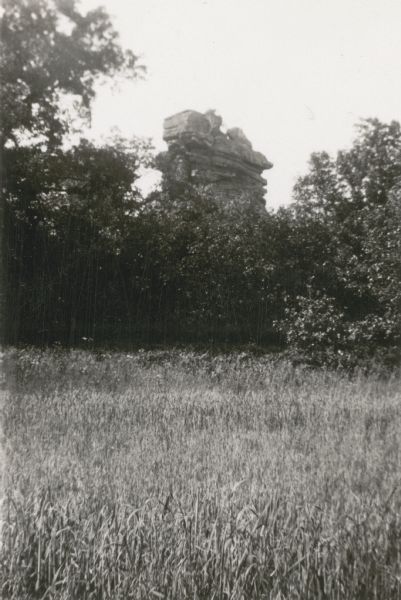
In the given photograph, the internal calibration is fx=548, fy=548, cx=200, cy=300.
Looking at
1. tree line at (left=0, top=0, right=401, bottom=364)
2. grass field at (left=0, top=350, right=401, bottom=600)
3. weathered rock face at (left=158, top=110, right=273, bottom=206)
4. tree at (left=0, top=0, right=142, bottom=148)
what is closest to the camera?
grass field at (left=0, top=350, right=401, bottom=600)

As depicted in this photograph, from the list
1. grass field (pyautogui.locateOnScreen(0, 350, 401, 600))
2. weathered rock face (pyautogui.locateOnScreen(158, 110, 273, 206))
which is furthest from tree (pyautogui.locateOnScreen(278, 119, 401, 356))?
weathered rock face (pyautogui.locateOnScreen(158, 110, 273, 206))

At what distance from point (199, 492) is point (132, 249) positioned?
11993mm

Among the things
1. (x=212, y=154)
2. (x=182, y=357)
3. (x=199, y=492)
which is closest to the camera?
(x=199, y=492)

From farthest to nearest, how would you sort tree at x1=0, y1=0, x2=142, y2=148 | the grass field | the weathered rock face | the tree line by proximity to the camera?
the weathered rock face → the tree line → tree at x1=0, y1=0, x2=142, y2=148 → the grass field

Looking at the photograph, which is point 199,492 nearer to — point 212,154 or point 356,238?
point 356,238

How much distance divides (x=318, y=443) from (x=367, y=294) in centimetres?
874

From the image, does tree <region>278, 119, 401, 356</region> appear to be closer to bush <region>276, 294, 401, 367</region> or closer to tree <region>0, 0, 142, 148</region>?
bush <region>276, 294, 401, 367</region>

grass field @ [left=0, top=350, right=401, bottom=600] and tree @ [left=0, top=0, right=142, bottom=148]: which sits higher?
tree @ [left=0, top=0, right=142, bottom=148]

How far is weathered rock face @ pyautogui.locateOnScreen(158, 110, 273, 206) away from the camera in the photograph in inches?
851

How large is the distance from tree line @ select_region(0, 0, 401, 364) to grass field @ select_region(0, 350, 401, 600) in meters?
6.00

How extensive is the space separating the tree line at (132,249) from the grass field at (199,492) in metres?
6.00

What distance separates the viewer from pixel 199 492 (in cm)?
333

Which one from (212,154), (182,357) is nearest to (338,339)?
(182,357)

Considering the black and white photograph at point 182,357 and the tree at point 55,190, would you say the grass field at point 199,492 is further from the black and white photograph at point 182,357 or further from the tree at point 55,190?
the tree at point 55,190
